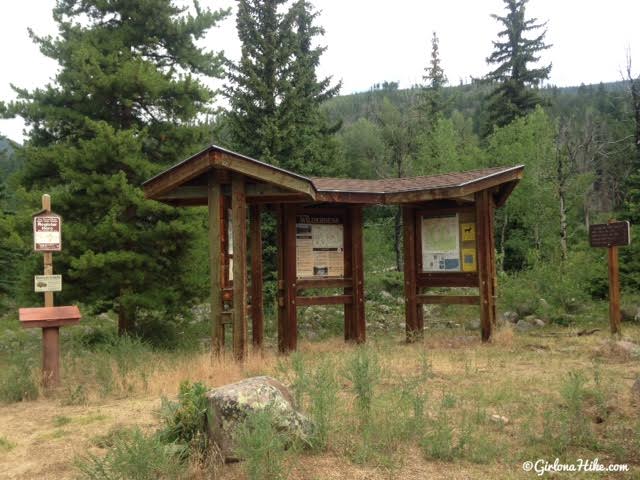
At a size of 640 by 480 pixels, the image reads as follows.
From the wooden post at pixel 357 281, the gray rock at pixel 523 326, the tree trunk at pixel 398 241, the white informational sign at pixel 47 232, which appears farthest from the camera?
the tree trunk at pixel 398 241

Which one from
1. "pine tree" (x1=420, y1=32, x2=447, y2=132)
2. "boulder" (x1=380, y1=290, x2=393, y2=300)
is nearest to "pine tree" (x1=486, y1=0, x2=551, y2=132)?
"pine tree" (x1=420, y1=32, x2=447, y2=132)

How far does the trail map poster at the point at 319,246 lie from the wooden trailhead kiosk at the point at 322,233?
19 mm

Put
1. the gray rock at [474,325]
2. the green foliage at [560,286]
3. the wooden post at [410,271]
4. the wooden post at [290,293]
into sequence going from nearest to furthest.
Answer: the wooden post at [290,293] → the wooden post at [410,271] → the green foliage at [560,286] → the gray rock at [474,325]

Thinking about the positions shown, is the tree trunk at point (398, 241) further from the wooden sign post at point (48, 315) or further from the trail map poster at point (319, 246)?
the wooden sign post at point (48, 315)

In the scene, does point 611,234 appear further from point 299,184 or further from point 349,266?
point 299,184

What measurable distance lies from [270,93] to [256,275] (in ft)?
39.2

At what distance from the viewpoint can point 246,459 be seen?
3965 millimetres

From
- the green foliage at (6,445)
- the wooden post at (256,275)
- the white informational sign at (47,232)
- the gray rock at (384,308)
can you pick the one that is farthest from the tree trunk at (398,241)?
the green foliage at (6,445)

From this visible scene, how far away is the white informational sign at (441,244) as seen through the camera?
11.4m

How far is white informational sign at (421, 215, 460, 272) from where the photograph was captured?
11.4 metres

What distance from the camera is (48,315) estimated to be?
7648 millimetres

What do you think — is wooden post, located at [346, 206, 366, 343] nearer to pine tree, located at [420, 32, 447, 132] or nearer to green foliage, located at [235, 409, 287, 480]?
green foliage, located at [235, 409, 287, 480]

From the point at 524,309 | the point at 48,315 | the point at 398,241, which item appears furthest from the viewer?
the point at 398,241

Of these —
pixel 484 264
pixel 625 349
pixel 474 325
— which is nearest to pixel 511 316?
pixel 474 325
